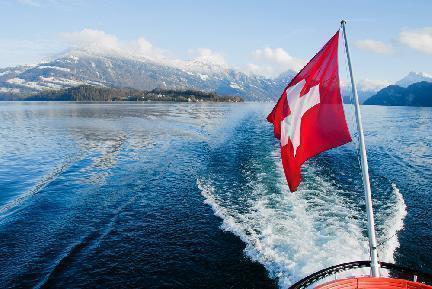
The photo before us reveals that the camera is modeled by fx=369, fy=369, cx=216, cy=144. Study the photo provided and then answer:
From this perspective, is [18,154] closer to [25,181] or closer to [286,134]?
[25,181]

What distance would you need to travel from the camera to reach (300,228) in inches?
964

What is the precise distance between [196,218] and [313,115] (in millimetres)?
16899

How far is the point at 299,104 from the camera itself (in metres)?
12.3

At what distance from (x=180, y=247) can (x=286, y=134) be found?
41.6ft

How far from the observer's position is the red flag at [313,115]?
11.4 m

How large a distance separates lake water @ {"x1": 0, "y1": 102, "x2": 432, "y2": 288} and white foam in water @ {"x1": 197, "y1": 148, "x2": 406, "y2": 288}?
0.27 ft

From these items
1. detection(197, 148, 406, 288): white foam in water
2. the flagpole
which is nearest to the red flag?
the flagpole

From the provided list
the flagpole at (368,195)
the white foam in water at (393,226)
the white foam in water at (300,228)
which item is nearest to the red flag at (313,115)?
the flagpole at (368,195)

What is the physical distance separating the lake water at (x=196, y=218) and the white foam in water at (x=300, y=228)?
0.08m

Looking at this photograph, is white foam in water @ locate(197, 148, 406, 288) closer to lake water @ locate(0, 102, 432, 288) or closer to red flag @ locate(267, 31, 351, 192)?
lake water @ locate(0, 102, 432, 288)

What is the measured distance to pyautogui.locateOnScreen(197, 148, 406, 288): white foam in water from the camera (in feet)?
66.7

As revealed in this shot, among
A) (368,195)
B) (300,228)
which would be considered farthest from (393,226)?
(368,195)

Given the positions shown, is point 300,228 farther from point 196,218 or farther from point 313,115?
point 313,115

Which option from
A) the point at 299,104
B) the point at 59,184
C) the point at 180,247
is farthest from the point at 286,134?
the point at 59,184
